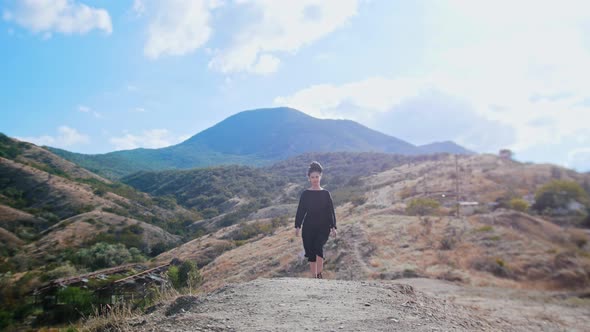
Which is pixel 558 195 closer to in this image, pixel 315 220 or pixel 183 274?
pixel 315 220

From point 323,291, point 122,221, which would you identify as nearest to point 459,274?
point 323,291

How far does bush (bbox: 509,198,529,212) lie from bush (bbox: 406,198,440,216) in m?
5.75

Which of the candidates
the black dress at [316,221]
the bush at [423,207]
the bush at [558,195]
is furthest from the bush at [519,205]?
the black dress at [316,221]

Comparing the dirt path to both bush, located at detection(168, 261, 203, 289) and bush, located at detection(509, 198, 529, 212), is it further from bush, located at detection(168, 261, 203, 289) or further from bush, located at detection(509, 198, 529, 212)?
bush, located at detection(509, 198, 529, 212)

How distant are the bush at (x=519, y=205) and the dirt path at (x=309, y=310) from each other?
1496 cm

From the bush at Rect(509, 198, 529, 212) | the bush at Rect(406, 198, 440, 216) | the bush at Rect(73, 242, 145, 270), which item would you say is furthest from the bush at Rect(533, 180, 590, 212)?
the bush at Rect(73, 242, 145, 270)

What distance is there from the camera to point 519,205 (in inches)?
787

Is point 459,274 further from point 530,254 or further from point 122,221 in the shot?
point 122,221

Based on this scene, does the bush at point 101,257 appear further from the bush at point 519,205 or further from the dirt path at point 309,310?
the bush at point 519,205

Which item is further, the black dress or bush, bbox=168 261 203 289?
bush, bbox=168 261 203 289

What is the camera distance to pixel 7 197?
57812mm

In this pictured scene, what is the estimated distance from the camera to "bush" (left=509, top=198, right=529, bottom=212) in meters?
19.7

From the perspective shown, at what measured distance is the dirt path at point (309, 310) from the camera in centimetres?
414

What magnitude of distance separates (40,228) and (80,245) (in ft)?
49.8
